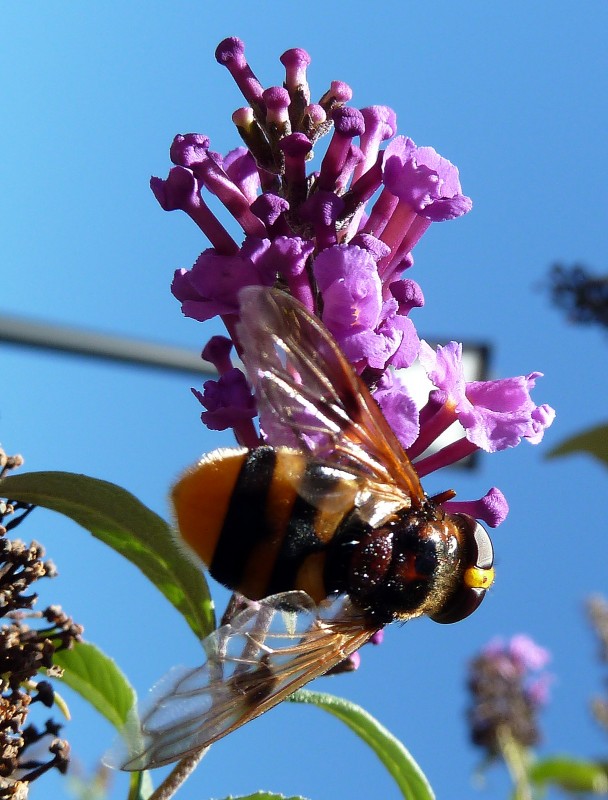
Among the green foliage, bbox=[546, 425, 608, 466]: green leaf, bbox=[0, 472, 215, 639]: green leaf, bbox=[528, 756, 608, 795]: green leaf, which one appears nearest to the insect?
bbox=[0, 472, 215, 639]: green leaf

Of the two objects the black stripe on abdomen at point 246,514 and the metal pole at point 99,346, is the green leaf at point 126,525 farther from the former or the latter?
the metal pole at point 99,346

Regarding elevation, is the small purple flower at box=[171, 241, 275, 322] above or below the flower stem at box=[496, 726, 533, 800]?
above

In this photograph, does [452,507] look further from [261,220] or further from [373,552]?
[261,220]

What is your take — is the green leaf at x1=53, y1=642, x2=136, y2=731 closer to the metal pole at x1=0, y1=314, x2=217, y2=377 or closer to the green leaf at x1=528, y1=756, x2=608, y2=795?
the metal pole at x1=0, y1=314, x2=217, y2=377

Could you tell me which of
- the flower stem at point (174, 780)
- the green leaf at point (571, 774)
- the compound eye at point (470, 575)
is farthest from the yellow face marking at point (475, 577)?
the green leaf at point (571, 774)

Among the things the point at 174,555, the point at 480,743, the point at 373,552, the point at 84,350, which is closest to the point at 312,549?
the point at 373,552

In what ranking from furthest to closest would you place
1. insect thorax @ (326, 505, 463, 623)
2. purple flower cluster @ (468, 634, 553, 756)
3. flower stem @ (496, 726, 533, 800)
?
1. purple flower cluster @ (468, 634, 553, 756)
2. flower stem @ (496, 726, 533, 800)
3. insect thorax @ (326, 505, 463, 623)
